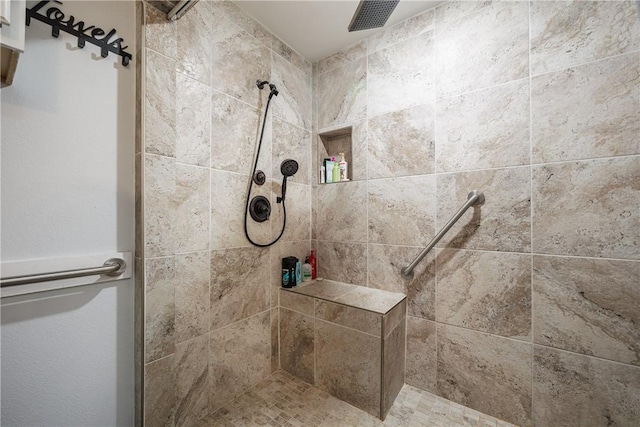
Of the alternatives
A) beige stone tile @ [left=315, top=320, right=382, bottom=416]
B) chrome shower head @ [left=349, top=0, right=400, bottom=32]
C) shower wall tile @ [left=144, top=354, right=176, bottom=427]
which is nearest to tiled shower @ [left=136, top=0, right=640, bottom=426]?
shower wall tile @ [left=144, top=354, right=176, bottom=427]

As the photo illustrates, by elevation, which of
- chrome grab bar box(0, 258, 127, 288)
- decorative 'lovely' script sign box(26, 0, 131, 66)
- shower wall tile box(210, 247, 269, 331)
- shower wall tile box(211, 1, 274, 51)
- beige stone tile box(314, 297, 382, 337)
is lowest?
beige stone tile box(314, 297, 382, 337)

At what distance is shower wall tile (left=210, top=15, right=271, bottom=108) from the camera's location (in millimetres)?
1169

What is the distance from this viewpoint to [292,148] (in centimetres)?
158

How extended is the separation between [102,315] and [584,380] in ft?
6.30

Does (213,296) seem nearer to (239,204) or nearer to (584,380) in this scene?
(239,204)

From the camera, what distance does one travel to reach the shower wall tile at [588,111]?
2.92ft

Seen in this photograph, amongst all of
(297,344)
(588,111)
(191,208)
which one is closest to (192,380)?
(297,344)

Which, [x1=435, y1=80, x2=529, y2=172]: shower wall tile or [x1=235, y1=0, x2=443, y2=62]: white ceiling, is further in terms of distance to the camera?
[x1=235, y1=0, x2=443, y2=62]: white ceiling

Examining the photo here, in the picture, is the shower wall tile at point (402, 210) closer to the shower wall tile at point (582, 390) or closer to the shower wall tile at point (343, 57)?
the shower wall tile at point (582, 390)

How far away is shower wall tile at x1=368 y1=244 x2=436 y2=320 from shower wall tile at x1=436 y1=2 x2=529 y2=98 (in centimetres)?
90

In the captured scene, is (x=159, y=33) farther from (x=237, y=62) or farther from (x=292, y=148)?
(x=292, y=148)

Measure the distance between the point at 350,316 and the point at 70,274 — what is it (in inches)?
43.9

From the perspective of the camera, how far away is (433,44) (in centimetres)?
129

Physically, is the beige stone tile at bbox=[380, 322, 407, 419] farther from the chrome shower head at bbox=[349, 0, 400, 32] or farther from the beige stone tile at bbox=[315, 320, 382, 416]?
the chrome shower head at bbox=[349, 0, 400, 32]
